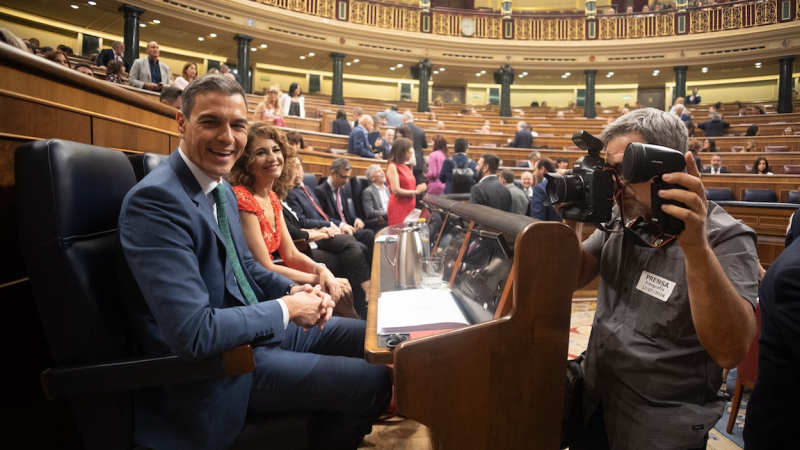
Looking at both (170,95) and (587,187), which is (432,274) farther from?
(170,95)

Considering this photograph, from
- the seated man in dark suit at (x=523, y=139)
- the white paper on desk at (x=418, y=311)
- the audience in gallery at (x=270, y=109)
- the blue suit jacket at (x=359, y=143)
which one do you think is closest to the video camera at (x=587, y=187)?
the white paper on desk at (x=418, y=311)

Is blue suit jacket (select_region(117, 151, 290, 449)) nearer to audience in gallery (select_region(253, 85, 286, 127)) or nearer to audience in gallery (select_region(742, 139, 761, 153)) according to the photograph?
audience in gallery (select_region(253, 85, 286, 127))

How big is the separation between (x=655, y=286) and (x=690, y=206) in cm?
27

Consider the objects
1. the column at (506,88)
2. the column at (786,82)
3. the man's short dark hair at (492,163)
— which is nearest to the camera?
the man's short dark hair at (492,163)

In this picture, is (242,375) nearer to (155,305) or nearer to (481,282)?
(155,305)

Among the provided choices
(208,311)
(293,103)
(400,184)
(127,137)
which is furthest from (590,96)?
(208,311)

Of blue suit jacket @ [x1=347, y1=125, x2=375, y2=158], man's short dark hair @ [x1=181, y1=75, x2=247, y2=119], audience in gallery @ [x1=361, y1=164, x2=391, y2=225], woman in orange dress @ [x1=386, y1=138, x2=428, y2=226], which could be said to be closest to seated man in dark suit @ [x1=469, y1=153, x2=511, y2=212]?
woman in orange dress @ [x1=386, y1=138, x2=428, y2=226]

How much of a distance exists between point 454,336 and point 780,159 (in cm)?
928

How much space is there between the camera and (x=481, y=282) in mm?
1229

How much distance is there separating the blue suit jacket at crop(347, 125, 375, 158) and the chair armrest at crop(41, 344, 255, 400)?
528cm

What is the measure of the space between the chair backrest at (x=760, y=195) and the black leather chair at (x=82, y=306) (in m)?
7.24

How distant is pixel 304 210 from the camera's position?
121 inches

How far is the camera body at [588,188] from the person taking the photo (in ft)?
3.25

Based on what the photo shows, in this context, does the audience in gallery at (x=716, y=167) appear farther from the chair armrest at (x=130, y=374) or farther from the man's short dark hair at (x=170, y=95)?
the chair armrest at (x=130, y=374)
